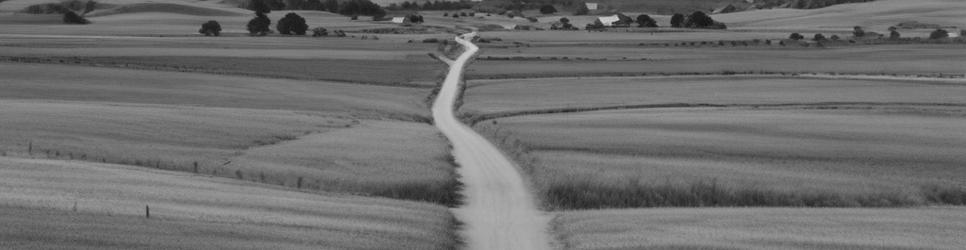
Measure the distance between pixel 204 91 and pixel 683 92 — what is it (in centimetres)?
2462

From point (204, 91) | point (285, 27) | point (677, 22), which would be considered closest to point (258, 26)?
point (285, 27)

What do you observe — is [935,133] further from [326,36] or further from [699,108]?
[326,36]

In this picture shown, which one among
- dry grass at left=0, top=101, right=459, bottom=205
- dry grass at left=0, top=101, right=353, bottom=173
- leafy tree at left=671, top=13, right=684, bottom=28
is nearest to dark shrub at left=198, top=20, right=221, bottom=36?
leafy tree at left=671, top=13, right=684, bottom=28

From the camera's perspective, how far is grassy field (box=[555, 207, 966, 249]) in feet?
81.5

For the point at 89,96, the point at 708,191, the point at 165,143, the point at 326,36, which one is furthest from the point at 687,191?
the point at 326,36

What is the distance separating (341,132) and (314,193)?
1674 cm

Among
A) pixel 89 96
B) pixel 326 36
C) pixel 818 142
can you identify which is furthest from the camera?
pixel 326 36

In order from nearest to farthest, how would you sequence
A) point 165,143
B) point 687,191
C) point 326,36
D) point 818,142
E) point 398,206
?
point 398,206 < point 687,191 < point 165,143 < point 818,142 < point 326,36

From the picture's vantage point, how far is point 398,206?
1182 inches

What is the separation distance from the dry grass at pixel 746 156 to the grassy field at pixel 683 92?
5.64m

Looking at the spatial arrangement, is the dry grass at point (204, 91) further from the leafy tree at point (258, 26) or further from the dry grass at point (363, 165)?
the leafy tree at point (258, 26)

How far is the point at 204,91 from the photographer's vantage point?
2598 inches

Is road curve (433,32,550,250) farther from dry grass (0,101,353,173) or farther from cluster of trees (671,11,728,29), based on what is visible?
cluster of trees (671,11,728,29)

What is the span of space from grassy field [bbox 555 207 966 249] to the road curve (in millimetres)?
729
